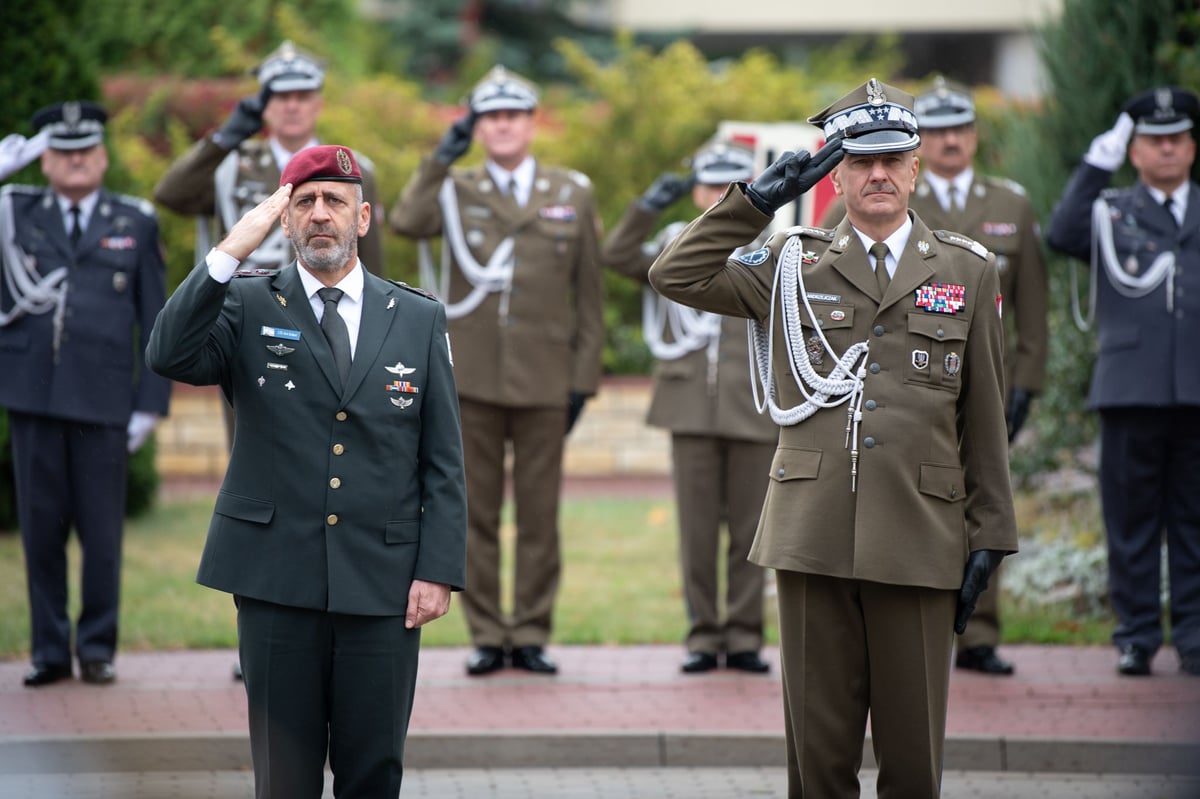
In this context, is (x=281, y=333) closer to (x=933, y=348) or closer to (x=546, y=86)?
(x=933, y=348)

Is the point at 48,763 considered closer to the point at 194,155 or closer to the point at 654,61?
the point at 194,155

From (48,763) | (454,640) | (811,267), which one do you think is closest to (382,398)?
(811,267)

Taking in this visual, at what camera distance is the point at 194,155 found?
25.3 ft

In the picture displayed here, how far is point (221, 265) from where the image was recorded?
4395 mm

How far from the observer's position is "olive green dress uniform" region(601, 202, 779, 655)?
8.12 m

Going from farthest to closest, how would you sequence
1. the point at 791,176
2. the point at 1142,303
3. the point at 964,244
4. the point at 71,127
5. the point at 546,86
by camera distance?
the point at 546,86 → the point at 1142,303 → the point at 71,127 → the point at 964,244 → the point at 791,176

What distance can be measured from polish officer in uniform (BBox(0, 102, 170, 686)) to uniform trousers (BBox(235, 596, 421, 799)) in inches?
136

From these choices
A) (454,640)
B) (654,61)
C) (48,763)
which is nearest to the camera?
(48,763)

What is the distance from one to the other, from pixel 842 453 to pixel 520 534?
144 inches

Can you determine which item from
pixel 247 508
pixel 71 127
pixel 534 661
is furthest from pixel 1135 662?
pixel 71 127

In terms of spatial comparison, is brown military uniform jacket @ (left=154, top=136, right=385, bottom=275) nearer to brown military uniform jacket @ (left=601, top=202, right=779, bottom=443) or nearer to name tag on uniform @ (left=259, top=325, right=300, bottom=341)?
brown military uniform jacket @ (left=601, top=202, right=779, bottom=443)

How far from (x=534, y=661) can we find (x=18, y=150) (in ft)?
11.3

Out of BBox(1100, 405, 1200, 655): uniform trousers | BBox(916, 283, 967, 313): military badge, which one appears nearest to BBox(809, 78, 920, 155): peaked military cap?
BBox(916, 283, 967, 313): military badge

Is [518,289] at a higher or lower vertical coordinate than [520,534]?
higher
